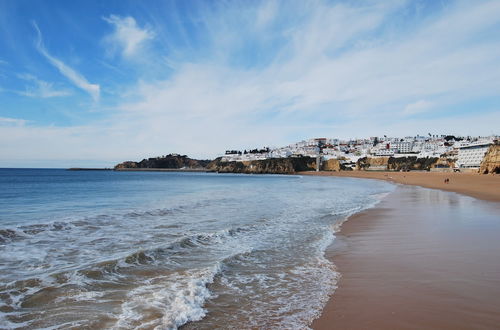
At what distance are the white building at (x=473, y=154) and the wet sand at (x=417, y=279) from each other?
7767 centimetres

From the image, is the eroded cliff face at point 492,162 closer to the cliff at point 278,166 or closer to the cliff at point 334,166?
the cliff at point 334,166

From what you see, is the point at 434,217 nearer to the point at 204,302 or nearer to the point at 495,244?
the point at 495,244

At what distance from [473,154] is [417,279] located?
8784 centimetres

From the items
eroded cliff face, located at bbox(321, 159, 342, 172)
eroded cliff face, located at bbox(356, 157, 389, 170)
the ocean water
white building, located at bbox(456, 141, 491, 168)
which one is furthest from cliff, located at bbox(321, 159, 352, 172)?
the ocean water

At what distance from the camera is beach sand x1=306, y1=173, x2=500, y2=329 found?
3.57 metres

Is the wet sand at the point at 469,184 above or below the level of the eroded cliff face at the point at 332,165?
below

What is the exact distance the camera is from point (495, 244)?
6.98 metres

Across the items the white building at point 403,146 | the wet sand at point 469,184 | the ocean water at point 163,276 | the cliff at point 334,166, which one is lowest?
the wet sand at point 469,184

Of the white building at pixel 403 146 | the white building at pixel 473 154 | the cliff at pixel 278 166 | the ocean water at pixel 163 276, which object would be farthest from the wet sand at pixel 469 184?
the white building at pixel 403 146

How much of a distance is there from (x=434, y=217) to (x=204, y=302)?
405 inches

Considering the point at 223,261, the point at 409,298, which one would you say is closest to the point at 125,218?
the point at 223,261

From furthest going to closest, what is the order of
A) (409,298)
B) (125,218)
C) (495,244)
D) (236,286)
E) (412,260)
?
A: (125,218) < (495,244) < (412,260) < (236,286) < (409,298)

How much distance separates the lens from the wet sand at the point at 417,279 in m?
3.57

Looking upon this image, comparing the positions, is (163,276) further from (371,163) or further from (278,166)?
(278,166)
